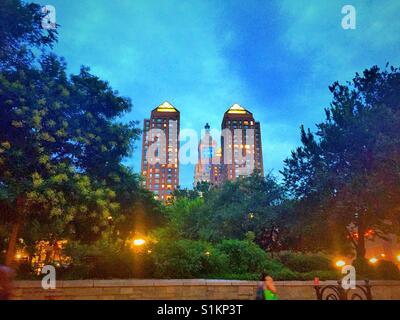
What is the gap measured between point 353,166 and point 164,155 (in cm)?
13760

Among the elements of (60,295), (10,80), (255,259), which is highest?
(10,80)

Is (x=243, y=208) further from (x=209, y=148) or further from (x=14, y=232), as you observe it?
(x=209, y=148)

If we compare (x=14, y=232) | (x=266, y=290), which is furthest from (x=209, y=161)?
(x=266, y=290)

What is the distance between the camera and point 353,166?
18.5 metres

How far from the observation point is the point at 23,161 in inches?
528

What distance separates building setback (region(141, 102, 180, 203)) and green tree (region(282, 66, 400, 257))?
389 feet

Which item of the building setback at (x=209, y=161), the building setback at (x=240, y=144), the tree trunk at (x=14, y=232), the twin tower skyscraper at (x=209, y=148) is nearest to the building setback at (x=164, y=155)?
the twin tower skyscraper at (x=209, y=148)

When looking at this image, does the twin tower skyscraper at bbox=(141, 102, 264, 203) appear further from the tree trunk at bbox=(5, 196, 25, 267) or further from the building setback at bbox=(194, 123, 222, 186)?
the tree trunk at bbox=(5, 196, 25, 267)

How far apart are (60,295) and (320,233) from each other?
15980 millimetres

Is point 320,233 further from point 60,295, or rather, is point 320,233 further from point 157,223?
point 60,295

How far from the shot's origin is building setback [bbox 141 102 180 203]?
147 m

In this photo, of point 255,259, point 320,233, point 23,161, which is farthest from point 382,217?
point 23,161

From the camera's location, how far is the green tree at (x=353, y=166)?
17.0m

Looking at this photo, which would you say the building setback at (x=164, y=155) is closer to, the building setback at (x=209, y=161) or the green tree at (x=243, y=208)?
the building setback at (x=209, y=161)
